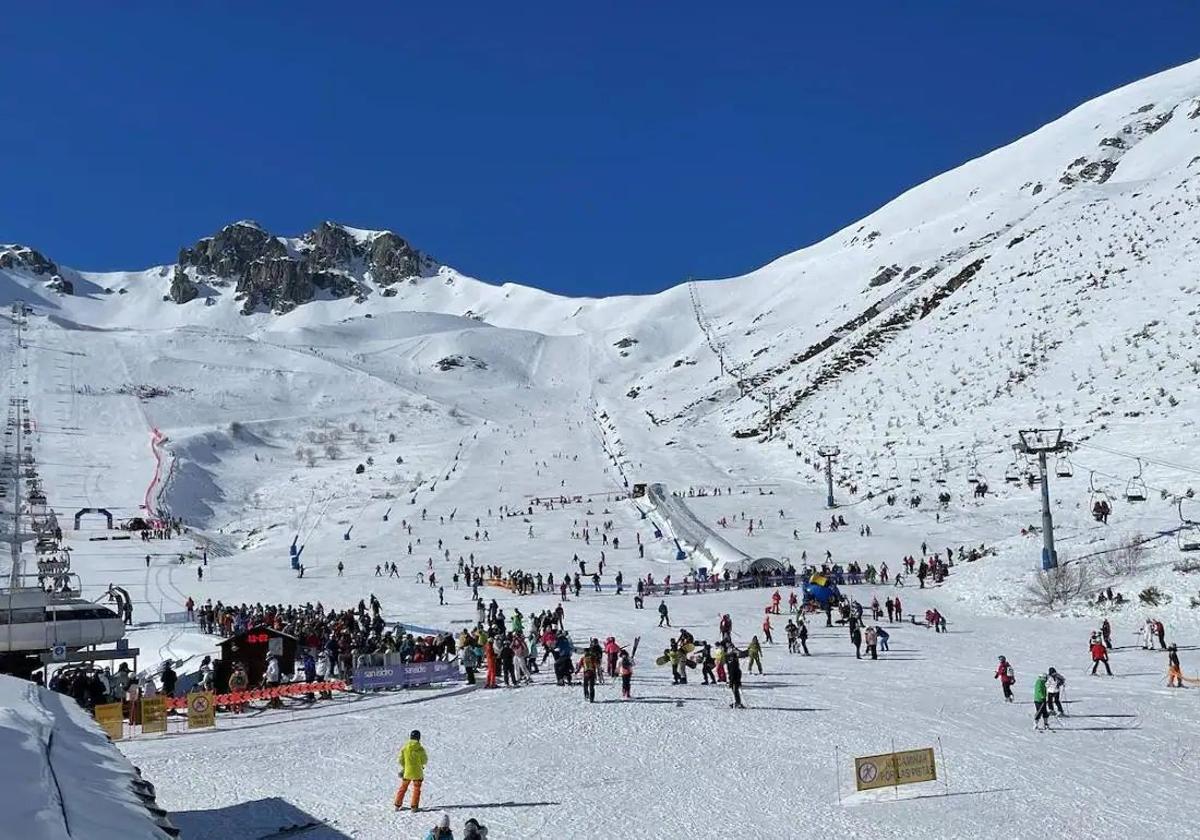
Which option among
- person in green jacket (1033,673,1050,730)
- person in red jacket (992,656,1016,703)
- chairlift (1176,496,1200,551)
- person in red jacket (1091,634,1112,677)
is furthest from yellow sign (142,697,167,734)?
chairlift (1176,496,1200,551)

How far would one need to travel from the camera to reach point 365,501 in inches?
2472

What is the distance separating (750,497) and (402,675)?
35.8 m

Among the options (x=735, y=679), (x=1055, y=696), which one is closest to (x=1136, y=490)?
(x=1055, y=696)

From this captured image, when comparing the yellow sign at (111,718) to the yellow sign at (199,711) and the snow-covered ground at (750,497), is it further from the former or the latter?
the yellow sign at (199,711)

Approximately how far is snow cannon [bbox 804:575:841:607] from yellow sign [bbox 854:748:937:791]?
16.2 metres

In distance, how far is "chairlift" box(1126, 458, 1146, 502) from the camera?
3741 centimetres

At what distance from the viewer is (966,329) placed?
74.8 meters

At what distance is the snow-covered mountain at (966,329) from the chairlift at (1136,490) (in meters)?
0.81

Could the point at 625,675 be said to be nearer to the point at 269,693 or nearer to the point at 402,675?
the point at 402,675

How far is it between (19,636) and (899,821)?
17875 millimetres

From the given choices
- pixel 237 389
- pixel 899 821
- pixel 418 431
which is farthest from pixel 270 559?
pixel 237 389

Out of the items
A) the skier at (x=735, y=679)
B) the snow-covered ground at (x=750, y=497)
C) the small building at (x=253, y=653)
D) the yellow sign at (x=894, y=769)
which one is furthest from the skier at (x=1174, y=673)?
the small building at (x=253, y=653)

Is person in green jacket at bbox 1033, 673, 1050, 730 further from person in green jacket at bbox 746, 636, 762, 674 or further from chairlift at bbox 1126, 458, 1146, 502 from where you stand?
chairlift at bbox 1126, 458, 1146, 502

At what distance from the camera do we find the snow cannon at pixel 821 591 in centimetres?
2909
